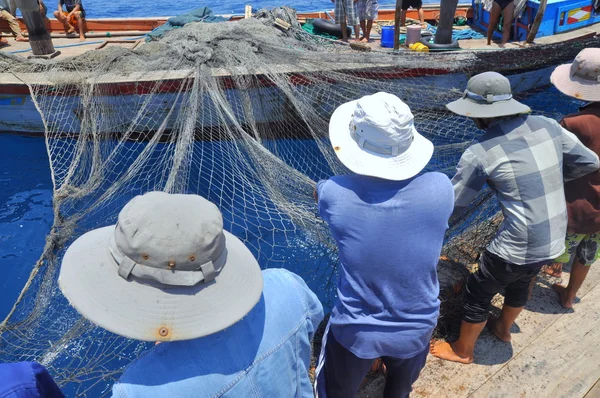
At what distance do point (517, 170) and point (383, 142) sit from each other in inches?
33.6

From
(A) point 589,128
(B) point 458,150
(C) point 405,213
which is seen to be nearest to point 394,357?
(C) point 405,213

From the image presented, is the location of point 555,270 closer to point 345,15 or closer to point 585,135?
point 585,135

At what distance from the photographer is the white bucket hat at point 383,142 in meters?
1.55

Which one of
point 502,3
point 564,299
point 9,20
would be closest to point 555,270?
point 564,299

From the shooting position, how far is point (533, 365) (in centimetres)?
253

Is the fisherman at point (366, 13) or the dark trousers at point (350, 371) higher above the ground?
the fisherman at point (366, 13)

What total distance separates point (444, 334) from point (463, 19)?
800cm

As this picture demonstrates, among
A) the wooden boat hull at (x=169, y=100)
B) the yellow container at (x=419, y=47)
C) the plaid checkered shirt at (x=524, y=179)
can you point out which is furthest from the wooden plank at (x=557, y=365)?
the yellow container at (x=419, y=47)

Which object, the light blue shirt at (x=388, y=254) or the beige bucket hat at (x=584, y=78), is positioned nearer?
the light blue shirt at (x=388, y=254)

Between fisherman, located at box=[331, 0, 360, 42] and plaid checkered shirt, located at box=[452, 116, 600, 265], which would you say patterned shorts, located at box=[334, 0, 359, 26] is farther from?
plaid checkered shirt, located at box=[452, 116, 600, 265]

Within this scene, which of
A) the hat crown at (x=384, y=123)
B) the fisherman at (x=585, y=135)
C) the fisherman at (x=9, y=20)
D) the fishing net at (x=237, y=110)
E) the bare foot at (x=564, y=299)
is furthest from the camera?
the fisherman at (x=9, y=20)

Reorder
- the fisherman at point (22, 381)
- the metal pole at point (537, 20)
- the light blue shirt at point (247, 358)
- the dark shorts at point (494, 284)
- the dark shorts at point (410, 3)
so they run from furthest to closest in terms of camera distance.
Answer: the dark shorts at point (410, 3)
the metal pole at point (537, 20)
the dark shorts at point (494, 284)
the light blue shirt at point (247, 358)
the fisherman at point (22, 381)

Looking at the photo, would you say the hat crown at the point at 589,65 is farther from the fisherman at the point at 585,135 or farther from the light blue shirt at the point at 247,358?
the light blue shirt at the point at 247,358

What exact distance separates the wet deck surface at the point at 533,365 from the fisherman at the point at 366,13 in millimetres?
5745
